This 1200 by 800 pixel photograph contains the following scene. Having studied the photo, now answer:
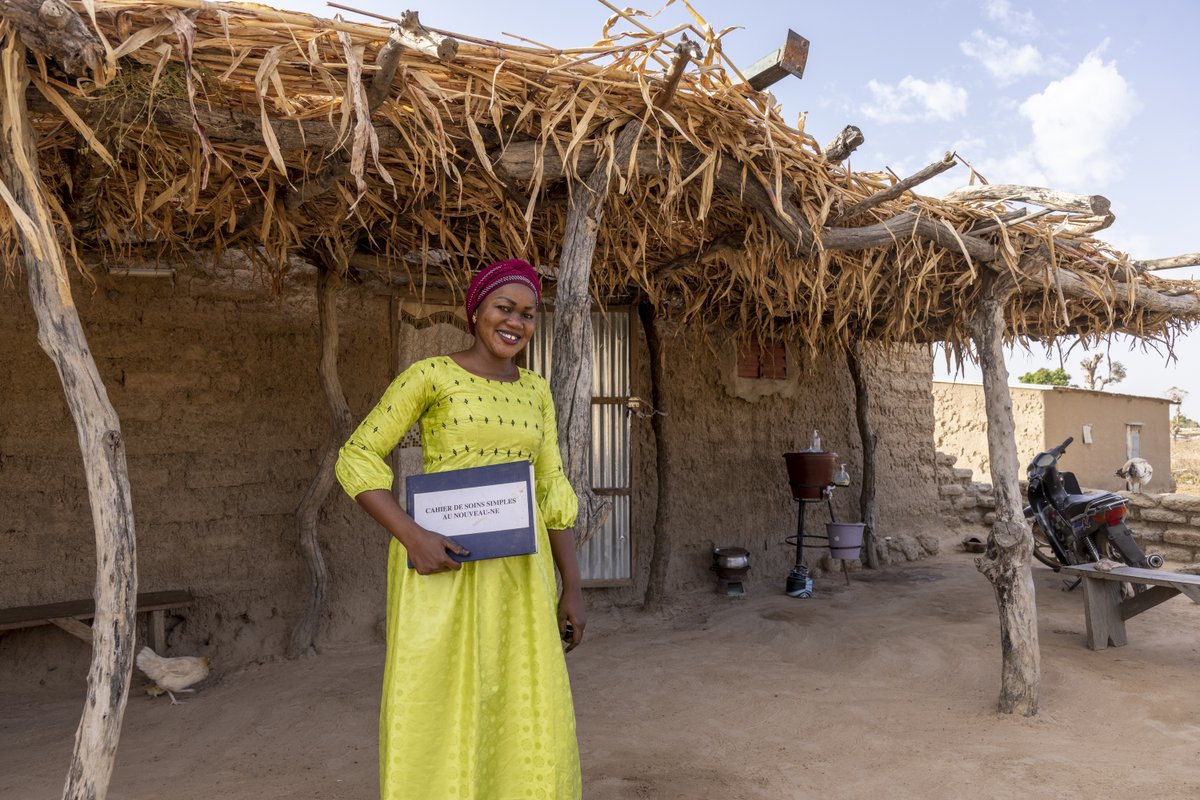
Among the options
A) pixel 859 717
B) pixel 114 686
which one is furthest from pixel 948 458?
pixel 114 686

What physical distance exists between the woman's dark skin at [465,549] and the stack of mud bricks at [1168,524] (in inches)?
279

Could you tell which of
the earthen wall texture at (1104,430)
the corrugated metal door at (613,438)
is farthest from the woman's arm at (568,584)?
the earthen wall texture at (1104,430)

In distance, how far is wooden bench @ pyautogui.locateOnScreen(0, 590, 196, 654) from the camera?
12.1 ft

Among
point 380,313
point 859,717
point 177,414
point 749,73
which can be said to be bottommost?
point 859,717

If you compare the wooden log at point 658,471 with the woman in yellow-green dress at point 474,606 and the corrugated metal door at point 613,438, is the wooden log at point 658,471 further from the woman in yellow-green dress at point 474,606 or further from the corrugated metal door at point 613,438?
the woman in yellow-green dress at point 474,606

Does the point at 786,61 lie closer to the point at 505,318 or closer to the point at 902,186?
the point at 902,186

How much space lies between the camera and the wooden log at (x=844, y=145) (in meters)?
2.91

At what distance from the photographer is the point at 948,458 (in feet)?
28.1

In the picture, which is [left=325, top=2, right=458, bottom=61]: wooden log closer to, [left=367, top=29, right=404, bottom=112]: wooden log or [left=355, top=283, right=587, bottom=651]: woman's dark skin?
[left=367, top=29, right=404, bottom=112]: wooden log

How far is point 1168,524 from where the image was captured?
24.9 feet

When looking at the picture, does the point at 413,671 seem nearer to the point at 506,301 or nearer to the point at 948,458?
the point at 506,301

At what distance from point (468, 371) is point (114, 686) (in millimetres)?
1127

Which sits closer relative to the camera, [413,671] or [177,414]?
[413,671]

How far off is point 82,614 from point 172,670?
49 centimetres
